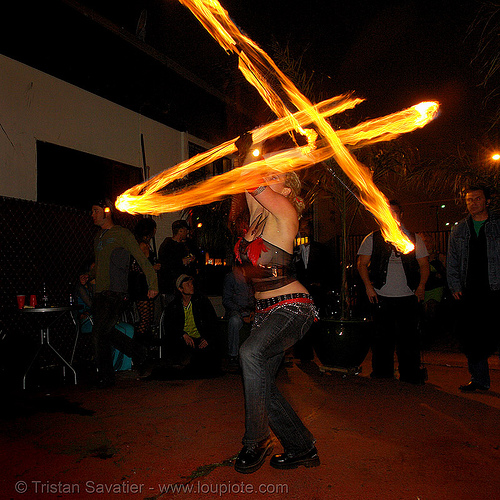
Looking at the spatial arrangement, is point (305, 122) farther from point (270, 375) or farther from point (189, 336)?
point (270, 375)

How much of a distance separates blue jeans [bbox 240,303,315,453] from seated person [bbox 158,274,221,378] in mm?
3257

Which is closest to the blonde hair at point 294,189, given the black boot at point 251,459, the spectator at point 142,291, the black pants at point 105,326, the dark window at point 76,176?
the black boot at point 251,459

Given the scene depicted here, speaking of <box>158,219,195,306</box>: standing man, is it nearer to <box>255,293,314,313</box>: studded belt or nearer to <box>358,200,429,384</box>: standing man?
<box>358,200,429,384</box>: standing man

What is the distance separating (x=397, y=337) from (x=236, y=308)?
8.19ft

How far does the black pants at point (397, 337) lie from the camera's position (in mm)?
5688

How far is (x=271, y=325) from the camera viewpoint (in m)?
2.98

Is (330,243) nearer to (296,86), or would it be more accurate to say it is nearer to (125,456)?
(296,86)

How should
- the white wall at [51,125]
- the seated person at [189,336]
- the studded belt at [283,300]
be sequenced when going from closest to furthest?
the studded belt at [283,300] → the seated person at [189,336] → the white wall at [51,125]

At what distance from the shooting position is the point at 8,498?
2693mm

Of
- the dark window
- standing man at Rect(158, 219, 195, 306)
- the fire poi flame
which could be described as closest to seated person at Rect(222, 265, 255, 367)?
standing man at Rect(158, 219, 195, 306)

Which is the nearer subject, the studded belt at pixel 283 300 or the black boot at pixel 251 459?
the black boot at pixel 251 459

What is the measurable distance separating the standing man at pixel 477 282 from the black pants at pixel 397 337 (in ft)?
1.80

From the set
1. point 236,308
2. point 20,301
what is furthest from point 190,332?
point 20,301

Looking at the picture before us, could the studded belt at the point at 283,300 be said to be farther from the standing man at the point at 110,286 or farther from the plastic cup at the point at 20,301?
the plastic cup at the point at 20,301
